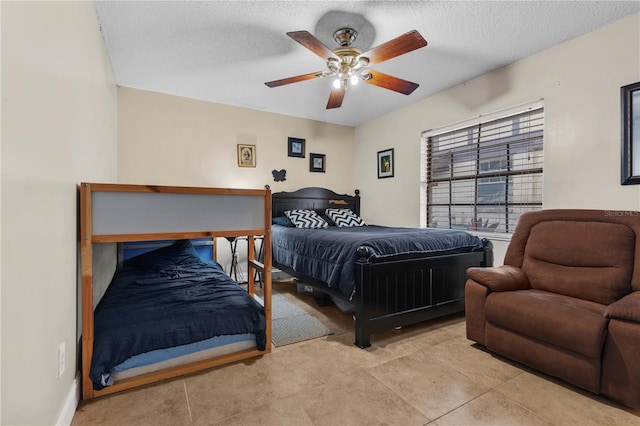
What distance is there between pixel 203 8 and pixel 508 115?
2.96m

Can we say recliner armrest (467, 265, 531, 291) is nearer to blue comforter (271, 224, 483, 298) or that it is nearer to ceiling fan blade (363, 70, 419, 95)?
blue comforter (271, 224, 483, 298)

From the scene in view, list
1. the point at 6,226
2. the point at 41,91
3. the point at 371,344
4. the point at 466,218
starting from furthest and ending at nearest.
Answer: the point at 466,218
the point at 371,344
the point at 41,91
the point at 6,226

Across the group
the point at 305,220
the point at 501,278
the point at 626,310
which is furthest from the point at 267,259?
the point at 626,310

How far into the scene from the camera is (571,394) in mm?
1649

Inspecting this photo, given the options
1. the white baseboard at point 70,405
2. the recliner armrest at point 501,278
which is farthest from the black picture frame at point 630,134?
the white baseboard at point 70,405

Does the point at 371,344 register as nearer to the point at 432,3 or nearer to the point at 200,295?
the point at 200,295

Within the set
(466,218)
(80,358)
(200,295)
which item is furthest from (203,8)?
(466,218)

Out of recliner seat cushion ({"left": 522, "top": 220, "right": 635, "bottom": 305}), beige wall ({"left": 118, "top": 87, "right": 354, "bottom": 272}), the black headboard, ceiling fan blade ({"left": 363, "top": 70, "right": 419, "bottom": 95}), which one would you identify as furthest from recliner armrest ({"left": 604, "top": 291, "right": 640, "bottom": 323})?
beige wall ({"left": 118, "top": 87, "right": 354, "bottom": 272})

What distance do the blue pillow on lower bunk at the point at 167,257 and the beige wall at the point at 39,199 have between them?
→ 138cm

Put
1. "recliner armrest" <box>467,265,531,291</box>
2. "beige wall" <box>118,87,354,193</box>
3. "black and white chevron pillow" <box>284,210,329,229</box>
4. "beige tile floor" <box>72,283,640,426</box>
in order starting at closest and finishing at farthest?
"beige tile floor" <box>72,283,640,426</box>, "recliner armrest" <box>467,265,531,291</box>, "beige wall" <box>118,87,354,193</box>, "black and white chevron pillow" <box>284,210,329,229</box>

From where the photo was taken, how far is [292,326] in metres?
2.61

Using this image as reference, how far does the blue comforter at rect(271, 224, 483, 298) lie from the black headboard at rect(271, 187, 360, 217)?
1235 millimetres

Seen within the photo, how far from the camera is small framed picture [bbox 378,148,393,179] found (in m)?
4.43

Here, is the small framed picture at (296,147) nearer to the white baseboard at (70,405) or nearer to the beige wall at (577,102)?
the beige wall at (577,102)
